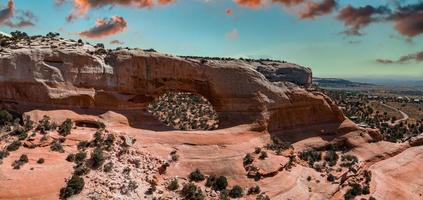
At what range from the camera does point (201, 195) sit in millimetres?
38562

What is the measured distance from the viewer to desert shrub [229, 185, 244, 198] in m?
39.8

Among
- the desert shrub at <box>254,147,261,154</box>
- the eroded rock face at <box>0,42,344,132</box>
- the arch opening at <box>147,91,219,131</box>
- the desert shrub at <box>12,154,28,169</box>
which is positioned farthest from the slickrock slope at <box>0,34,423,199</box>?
the arch opening at <box>147,91,219,131</box>

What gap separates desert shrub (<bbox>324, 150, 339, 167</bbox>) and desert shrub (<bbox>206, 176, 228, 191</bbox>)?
46.8 ft

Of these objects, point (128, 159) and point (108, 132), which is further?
point (108, 132)

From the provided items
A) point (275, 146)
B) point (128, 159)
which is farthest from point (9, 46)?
point (275, 146)

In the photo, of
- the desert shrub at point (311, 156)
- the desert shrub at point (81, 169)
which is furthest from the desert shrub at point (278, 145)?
the desert shrub at point (81, 169)

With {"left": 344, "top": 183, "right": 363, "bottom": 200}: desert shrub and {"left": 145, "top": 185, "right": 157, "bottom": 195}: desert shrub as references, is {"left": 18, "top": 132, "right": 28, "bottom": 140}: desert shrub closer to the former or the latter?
{"left": 145, "top": 185, "right": 157, "bottom": 195}: desert shrub

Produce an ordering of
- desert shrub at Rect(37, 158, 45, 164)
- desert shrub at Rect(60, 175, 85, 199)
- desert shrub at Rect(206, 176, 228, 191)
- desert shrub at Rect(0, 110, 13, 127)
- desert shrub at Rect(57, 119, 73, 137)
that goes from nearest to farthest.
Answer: desert shrub at Rect(60, 175, 85, 199) → desert shrub at Rect(37, 158, 45, 164) → desert shrub at Rect(206, 176, 228, 191) → desert shrub at Rect(57, 119, 73, 137) → desert shrub at Rect(0, 110, 13, 127)

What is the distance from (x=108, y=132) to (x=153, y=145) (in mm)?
4446

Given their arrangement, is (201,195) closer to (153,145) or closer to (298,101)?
(153,145)

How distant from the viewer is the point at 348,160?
164 ft

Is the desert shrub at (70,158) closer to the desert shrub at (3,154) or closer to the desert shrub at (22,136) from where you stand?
the desert shrub at (3,154)

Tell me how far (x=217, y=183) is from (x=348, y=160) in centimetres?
1711

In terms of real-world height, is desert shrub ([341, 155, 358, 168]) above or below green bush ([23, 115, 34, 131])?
below
